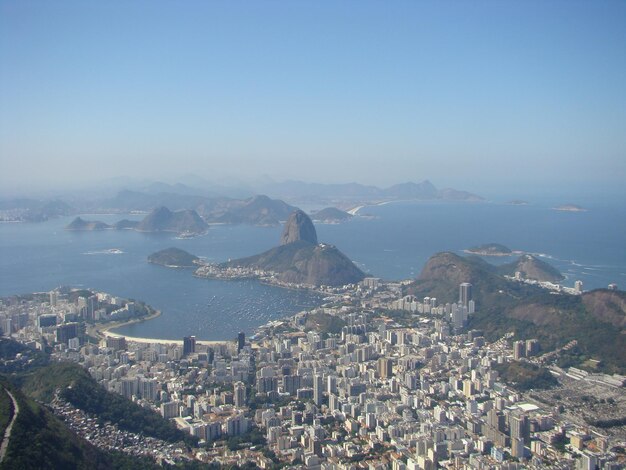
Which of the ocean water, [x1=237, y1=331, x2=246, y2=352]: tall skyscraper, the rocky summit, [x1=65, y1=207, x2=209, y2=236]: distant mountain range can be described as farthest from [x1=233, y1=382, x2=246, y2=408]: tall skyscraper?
[x1=65, y1=207, x2=209, y2=236]: distant mountain range

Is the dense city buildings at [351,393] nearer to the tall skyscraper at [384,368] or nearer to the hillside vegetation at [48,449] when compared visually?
the tall skyscraper at [384,368]

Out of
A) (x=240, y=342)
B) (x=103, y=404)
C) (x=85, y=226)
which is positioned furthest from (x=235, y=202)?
(x=103, y=404)

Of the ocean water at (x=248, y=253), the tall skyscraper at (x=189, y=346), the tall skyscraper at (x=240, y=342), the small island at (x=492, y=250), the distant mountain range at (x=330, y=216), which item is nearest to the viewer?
the tall skyscraper at (x=189, y=346)

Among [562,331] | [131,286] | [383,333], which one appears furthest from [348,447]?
[131,286]

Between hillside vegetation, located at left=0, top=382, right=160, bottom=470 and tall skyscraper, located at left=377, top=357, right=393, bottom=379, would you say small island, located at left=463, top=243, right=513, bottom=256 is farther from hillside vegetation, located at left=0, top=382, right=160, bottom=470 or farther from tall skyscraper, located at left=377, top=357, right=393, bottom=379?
hillside vegetation, located at left=0, top=382, right=160, bottom=470

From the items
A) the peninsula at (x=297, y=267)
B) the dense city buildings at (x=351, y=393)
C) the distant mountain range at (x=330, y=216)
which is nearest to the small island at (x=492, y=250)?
the peninsula at (x=297, y=267)

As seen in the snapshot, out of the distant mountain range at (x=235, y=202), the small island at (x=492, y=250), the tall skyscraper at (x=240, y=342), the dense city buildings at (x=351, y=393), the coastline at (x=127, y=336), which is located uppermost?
the distant mountain range at (x=235, y=202)
